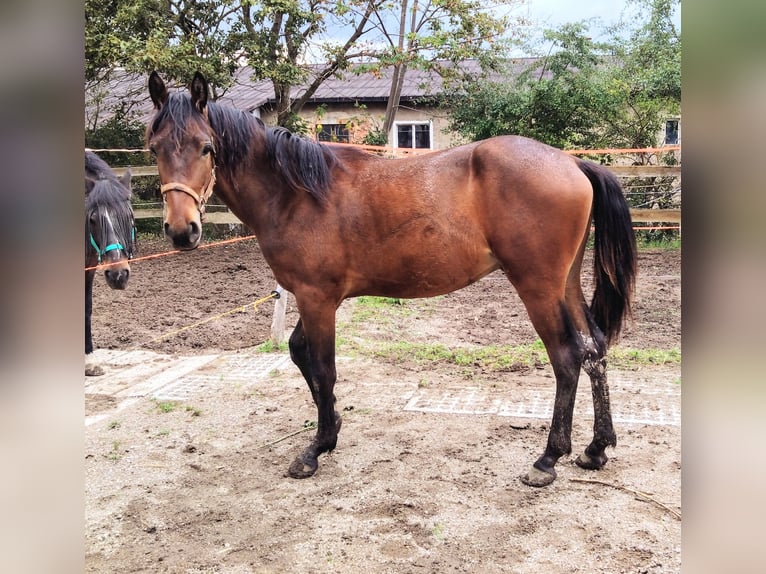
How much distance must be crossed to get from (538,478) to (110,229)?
10.9ft

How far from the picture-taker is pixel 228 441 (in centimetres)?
323

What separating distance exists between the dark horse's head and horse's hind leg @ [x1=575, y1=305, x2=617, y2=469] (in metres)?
3.25

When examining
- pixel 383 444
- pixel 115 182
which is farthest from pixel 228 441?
pixel 115 182

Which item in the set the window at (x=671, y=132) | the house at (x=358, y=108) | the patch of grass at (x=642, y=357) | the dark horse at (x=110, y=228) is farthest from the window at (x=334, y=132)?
the patch of grass at (x=642, y=357)

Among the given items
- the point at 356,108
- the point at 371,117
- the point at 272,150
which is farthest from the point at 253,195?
the point at 356,108

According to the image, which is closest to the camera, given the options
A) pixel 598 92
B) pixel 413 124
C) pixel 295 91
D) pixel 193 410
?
pixel 193 410

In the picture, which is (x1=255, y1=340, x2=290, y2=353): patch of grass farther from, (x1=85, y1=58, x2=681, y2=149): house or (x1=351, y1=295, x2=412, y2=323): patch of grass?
(x1=85, y1=58, x2=681, y2=149): house

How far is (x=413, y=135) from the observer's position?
1341 cm

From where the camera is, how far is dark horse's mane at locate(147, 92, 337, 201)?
2.69m

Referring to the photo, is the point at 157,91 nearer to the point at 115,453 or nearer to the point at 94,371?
the point at 115,453

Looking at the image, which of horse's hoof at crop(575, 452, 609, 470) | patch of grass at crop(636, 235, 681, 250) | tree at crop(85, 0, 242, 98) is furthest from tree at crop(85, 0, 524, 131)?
horse's hoof at crop(575, 452, 609, 470)
